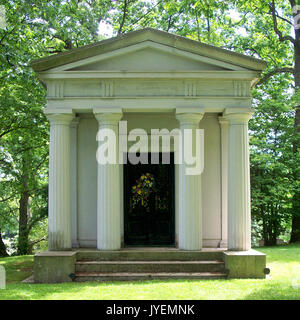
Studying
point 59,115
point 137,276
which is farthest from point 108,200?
point 59,115

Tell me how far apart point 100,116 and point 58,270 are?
149 inches

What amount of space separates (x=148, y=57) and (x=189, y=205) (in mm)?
3832

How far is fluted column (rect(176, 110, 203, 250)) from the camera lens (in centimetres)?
987

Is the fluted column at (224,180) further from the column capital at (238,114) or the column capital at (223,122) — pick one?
the column capital at (238,114)

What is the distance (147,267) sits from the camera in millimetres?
9539

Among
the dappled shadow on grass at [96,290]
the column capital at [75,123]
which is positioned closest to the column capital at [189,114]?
the column capital at [75,123]

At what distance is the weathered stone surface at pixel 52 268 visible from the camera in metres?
9.25

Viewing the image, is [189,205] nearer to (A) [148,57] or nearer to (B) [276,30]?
(A) [148,57]

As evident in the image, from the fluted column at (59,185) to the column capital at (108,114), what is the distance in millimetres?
696

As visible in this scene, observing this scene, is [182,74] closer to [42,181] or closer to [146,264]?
[146,264]

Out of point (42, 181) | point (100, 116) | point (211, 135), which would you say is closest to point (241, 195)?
point (211, 135)

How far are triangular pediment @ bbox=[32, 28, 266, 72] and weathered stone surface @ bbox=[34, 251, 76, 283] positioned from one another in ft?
14.7

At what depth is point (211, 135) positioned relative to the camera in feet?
38.2
